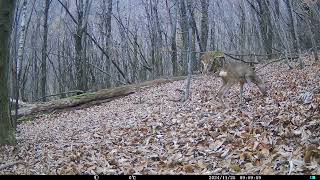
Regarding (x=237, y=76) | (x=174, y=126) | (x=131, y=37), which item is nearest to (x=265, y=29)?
(x=131, y=37)

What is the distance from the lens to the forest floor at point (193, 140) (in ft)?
18.7

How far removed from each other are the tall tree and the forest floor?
1.21 ft

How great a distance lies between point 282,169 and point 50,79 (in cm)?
3781

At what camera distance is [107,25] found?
87.2ft

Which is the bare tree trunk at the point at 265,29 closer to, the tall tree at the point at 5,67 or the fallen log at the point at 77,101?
the fallen log at the point at 77,101

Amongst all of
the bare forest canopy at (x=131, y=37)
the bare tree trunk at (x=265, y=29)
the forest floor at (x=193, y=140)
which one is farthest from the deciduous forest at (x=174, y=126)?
the bare forest canopy at (x=131, y=37)

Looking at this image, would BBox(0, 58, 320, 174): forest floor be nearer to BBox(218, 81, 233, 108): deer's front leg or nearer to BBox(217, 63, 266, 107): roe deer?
BBox(218, 81, 233, 108): deer's front leg

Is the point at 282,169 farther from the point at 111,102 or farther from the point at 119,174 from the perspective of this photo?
the point at 111,102

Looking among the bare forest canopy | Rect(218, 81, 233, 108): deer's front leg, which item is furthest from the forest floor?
the bare forest canopy

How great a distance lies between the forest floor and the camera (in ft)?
18.7

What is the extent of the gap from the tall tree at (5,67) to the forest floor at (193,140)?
0.37 metres

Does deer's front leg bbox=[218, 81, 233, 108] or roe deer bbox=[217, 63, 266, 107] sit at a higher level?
roe deer bbox=[217, 63, 266, 107]

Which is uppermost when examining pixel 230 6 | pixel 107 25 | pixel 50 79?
pixel 230 6

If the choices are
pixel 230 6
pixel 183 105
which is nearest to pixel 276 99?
pixel 183 105
